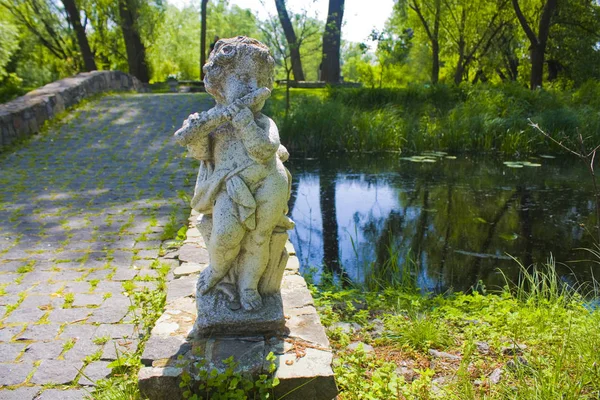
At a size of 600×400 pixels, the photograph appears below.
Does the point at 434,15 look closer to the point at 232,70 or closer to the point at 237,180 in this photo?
the point at 232,70

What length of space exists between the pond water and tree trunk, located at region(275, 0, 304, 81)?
565 cm

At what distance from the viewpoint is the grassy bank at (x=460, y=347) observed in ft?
9.77

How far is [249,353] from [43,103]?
36.5ft

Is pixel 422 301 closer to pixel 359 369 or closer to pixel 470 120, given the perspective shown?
pixel 359 369

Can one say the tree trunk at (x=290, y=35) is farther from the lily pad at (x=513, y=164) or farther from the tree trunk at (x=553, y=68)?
the tree trunk at (x=553, y=68)

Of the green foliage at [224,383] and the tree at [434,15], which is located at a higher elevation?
the tree at [434,15]

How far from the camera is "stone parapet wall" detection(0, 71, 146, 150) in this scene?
1068 centimetres

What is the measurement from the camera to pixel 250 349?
297 centimetres

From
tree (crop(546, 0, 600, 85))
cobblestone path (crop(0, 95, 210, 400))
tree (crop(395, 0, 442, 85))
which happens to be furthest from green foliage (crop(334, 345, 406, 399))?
tree (crop(546, 0, 600, 85))

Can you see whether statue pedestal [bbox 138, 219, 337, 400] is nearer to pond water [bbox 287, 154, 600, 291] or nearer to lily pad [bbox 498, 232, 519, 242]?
pond water [bbox 287, 154, 600, 291]

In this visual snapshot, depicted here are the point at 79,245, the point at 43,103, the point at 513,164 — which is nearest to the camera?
the point at 79,245

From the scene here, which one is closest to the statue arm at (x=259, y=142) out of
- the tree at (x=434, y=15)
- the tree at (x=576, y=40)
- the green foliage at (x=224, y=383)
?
the green foliage at (x=224, y=383)

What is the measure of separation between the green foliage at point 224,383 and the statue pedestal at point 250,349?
0.12ft

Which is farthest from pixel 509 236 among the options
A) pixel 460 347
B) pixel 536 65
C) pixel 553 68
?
pixel 553 68
